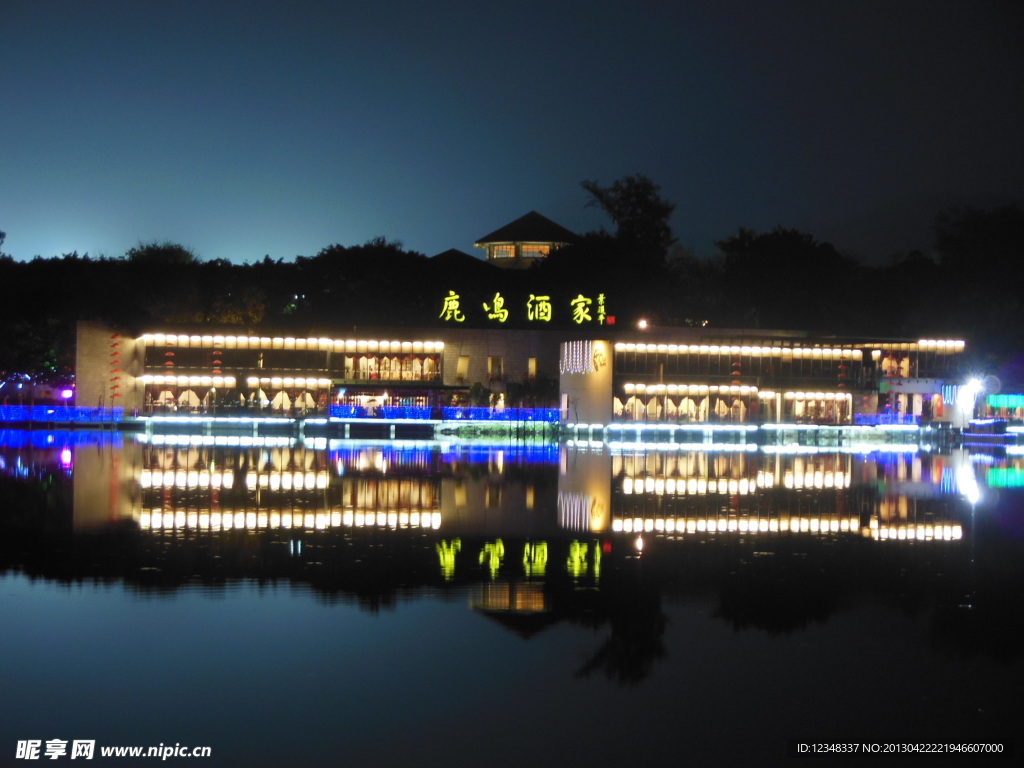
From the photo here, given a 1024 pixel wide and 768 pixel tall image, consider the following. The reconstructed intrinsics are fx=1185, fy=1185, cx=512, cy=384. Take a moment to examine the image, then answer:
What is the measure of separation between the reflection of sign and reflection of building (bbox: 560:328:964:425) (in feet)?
8.05

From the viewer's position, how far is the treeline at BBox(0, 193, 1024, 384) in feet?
231

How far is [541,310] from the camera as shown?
6562cm

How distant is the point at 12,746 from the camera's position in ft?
29.6

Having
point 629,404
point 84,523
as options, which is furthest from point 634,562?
point 629,404

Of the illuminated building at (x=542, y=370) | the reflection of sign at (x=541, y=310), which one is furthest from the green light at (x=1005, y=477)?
the reflection of sign at (x=541, y=310)

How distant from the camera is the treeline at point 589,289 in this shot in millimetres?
70375

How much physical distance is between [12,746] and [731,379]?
191 feet

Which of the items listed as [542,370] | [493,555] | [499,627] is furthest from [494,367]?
[499,627]

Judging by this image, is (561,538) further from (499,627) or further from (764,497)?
(764,497)

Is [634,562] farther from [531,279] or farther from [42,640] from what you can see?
[531,279]

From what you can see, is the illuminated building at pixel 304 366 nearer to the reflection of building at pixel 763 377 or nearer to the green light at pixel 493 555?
the reflection of building at pixel 763 377

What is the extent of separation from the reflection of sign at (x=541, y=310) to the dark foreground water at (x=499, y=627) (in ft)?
128

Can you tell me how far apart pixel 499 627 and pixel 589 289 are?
208ft

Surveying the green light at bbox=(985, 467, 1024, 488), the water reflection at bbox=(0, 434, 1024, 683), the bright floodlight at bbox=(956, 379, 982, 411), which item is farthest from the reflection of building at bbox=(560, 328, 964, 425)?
Result: the water reflection at bbox=(0, 434, 1024, 683)
